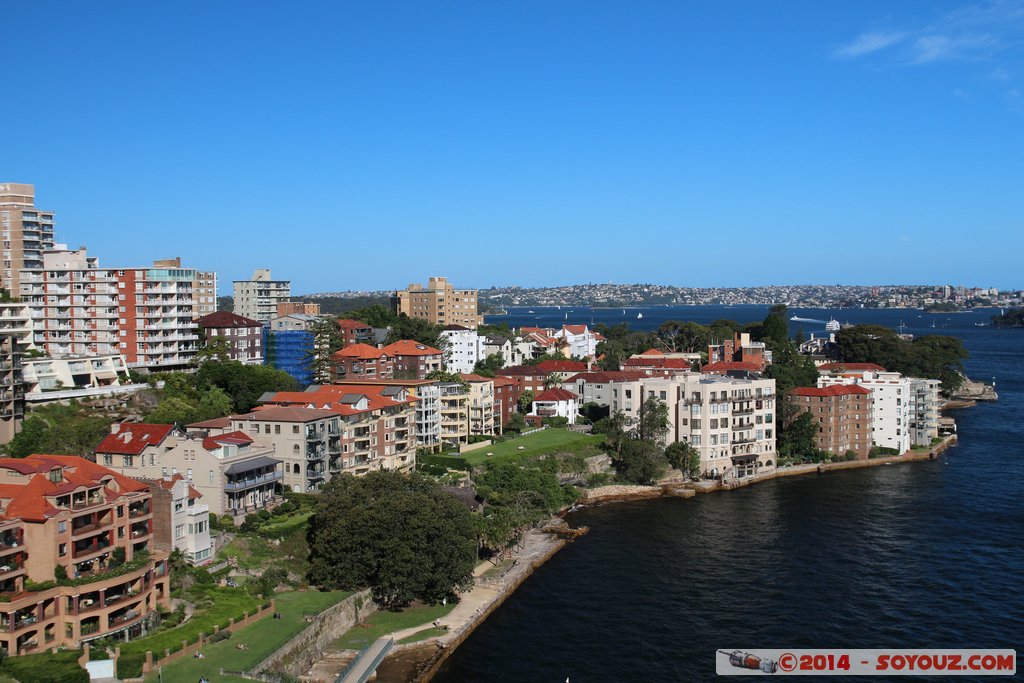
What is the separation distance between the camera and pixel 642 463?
49.5 meters

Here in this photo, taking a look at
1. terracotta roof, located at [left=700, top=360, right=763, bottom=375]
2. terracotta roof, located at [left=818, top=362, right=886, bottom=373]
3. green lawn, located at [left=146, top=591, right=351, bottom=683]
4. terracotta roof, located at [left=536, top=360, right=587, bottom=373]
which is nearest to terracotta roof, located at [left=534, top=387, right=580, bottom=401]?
terracotta roof, located at [left=536, top=360, right=587, bottom=373]

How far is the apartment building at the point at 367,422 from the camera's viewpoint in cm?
3938

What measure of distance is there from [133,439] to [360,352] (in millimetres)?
24816

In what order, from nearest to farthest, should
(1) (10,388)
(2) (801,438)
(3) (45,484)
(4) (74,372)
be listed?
(3) (45,484), (1) (10,388), (4) (74,372), (2) (801,438)

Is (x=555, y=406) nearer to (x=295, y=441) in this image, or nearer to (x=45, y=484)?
(x=295, y=441)

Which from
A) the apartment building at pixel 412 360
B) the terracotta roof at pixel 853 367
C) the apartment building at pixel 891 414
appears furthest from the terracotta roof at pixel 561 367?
the apartment building at pixel 891 414

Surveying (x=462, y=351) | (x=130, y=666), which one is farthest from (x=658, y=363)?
(x=130, y=666)

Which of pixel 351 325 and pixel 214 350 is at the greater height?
pixel 351 325

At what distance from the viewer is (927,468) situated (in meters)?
53.7

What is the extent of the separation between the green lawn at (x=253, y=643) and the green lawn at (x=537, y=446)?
662 inches

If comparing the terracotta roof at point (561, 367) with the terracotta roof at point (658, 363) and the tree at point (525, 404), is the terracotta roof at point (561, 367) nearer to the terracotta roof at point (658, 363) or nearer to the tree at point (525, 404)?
the terracotta roof at point (658, 363)

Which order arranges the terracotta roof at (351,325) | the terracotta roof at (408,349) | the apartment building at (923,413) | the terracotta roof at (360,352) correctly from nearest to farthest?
the terracotta roof at (360,352) → the apartment building at (923,413) → the terracotta roof at (408,349) → the terracotta roof at (351,325)

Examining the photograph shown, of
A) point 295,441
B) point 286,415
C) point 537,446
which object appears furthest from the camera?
point 537,446

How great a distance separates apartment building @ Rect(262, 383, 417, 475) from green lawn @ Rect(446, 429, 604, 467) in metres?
3.49
